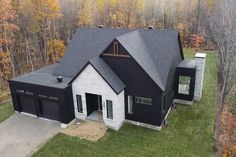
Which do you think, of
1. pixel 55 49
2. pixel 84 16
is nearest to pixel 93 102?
pixel 55 49

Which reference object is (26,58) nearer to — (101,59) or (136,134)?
(101,59)

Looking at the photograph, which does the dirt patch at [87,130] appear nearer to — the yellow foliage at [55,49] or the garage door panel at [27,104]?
the garage door panel at [27,104]

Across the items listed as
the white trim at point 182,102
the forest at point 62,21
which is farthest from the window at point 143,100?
the forest at point 62,21

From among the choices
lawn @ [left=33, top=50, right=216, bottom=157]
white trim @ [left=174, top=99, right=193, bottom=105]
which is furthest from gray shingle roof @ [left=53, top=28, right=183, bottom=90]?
lawn @ [left=33, top=50, right=216, bottom=157]

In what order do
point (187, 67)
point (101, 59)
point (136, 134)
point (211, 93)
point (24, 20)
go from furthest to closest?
point (24, 20) → point (211, 93) → point (187, 67) → point (101, 59) → point (136, 134)

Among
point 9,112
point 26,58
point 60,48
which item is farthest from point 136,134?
point 26,58

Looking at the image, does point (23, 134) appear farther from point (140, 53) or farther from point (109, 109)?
point (140, 53)
